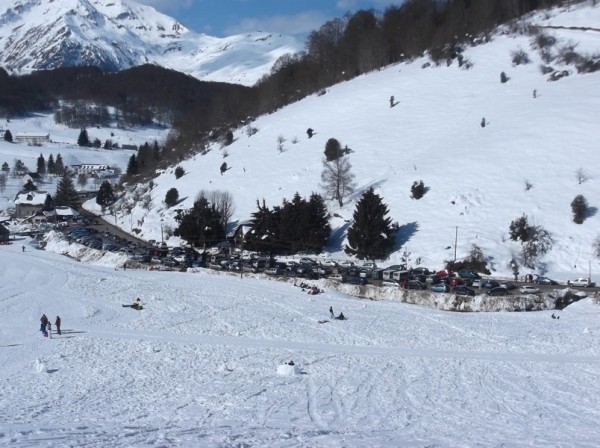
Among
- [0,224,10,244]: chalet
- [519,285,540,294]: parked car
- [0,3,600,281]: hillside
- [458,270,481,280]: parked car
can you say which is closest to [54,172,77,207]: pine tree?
[0,3,600,281]: hillside

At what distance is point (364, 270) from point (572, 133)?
2403 centimetres

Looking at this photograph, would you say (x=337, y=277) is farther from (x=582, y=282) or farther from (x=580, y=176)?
(x=580, y=176)

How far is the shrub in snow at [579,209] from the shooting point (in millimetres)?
41406

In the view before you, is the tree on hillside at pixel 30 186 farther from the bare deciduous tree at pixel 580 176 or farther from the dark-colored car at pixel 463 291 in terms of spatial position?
the dark-colored car at pixel 463 291

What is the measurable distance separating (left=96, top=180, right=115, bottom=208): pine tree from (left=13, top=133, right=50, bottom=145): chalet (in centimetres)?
6869

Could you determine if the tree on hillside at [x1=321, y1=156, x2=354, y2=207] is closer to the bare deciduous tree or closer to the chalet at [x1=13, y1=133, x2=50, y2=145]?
the bare deciduous tree

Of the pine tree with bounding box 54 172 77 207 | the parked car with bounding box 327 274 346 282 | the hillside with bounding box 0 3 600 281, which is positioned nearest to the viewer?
the parked car with bounding box 327 274 346 282

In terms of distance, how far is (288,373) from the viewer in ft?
62.5

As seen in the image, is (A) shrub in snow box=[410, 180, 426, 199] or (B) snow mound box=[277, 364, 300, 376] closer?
(B) snow mound box=[277, 364, 300, 376]

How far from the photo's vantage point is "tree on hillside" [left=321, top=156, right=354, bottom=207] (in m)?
53.9

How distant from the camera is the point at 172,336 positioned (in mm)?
24562

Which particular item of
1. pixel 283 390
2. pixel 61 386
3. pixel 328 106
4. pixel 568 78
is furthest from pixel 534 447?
pixel 328 106

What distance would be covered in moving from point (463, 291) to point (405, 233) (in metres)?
13.5

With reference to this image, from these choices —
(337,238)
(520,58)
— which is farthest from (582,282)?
(520,58)
